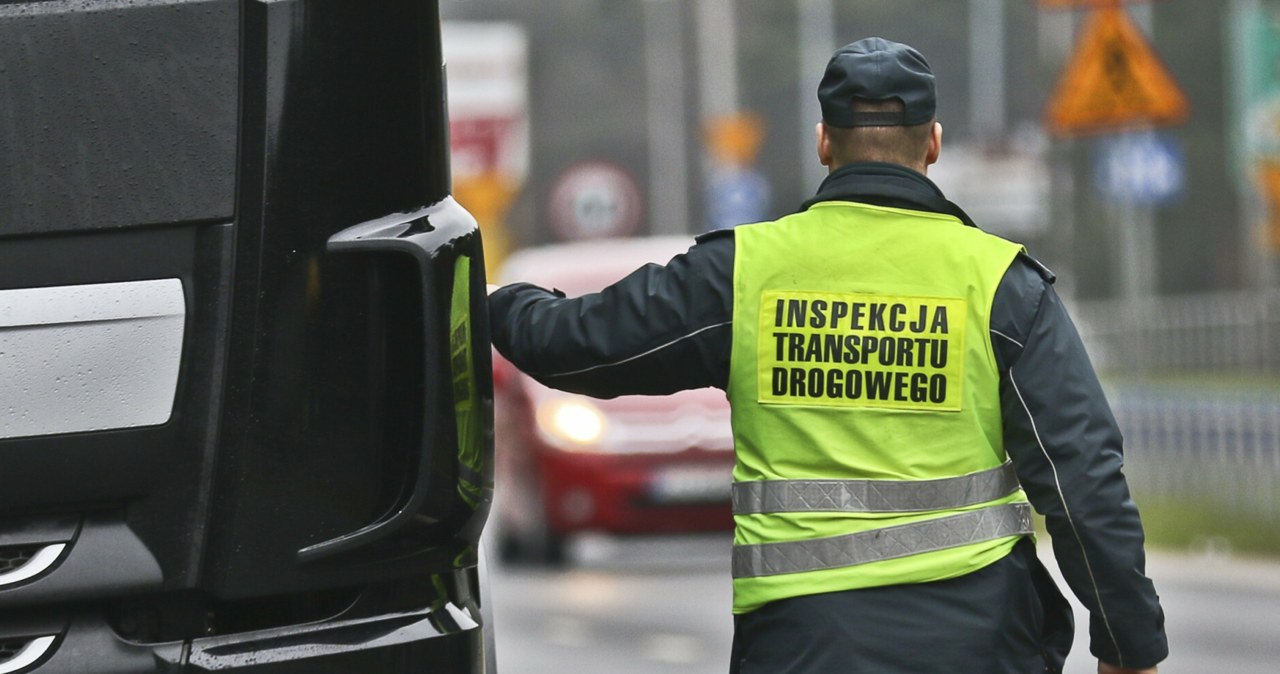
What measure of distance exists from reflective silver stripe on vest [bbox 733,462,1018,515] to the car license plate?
9561 millimetres

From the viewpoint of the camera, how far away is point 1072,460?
414 centimetres

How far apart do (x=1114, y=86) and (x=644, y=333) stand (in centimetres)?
1074

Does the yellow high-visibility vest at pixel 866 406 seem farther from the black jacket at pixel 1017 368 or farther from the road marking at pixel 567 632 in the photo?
the road marking at pixel 567 632

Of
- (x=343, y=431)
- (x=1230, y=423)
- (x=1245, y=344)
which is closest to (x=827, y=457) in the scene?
(x=343, y=431)

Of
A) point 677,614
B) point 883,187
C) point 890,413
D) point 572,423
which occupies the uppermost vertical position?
point 883,187

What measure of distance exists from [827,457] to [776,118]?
6930 cm

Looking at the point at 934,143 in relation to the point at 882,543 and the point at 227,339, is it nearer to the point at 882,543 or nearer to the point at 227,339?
the point at 882,543

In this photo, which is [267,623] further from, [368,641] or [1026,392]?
[1026,392]

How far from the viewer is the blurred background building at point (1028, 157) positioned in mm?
19938

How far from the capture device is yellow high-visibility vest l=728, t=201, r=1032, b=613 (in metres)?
4.21

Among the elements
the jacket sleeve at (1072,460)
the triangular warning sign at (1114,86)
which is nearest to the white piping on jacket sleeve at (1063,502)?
the jacket sleeve at (1072,460)

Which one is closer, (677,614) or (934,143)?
(934,143)

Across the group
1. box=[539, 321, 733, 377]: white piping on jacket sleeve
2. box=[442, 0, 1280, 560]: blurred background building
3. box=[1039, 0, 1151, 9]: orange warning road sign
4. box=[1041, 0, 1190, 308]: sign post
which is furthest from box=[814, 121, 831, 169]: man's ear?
box=[1041, 0, 1190, 308]: sign post

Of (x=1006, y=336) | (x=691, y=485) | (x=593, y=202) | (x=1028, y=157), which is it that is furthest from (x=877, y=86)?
(x=1028, y=157)
